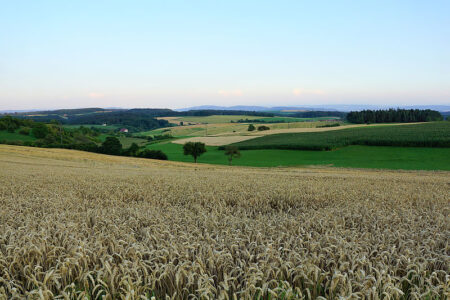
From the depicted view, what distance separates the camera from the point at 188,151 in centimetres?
5553

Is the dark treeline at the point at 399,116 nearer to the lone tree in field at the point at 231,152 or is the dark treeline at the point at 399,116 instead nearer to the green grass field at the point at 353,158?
the green grass field at the point at 353,158

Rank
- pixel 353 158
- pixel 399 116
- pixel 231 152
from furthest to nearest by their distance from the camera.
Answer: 1. pixel 399 116
2. pixel 231 152
3. pixel 353 158

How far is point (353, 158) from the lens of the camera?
50781mm

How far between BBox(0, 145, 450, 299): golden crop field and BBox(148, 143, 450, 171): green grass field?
38.4 metres

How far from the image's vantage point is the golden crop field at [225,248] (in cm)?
302

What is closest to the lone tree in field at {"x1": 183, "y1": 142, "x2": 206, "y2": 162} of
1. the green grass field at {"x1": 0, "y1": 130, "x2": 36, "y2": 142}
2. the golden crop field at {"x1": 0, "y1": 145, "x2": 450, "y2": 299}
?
the green grass field at {"x1": 0, "y1": 130, "x2": 36, "y2": 142}

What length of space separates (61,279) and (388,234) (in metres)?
4.33

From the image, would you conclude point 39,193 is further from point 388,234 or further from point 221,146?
point 221,146

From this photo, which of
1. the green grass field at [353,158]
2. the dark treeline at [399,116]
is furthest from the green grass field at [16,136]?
the dark treeline at [399,116]

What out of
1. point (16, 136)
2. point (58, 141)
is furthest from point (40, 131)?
point (58, 141)

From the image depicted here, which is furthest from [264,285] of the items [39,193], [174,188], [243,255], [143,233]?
[39,193]

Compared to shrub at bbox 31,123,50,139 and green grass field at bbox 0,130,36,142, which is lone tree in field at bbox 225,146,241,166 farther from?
shrub at bbox 31,123,50,139

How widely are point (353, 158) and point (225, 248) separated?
5123 cm

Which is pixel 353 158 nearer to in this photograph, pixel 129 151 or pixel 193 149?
pixel 193 149
